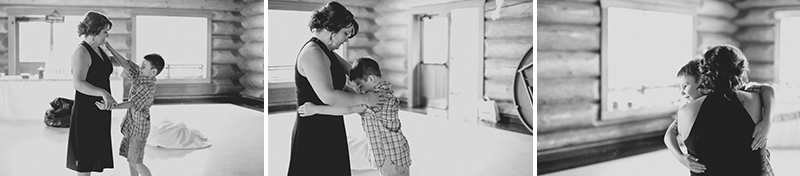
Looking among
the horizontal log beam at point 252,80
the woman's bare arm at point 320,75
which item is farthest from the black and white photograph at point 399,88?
the horizontal log beam at point 252,80

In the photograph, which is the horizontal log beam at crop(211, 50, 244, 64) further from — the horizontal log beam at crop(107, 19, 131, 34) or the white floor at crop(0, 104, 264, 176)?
the white floor at crop(0, 104, 264, 176)

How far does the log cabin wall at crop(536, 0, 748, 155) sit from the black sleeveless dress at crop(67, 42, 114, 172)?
113 inches

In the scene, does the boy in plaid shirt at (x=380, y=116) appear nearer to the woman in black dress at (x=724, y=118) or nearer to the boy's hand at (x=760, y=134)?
the woman in black dress at (x=724, y=118)

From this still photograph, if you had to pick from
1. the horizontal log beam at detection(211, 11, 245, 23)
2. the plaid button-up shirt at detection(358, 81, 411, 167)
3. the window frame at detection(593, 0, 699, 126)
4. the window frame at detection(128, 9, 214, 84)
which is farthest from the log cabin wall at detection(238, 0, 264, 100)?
the plaid button-up shirt at detection(358, 81, 411, 167)

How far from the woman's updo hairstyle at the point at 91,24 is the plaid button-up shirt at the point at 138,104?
0.54 ft

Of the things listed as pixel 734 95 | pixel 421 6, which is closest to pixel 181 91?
pixel 421 6

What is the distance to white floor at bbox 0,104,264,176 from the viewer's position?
3.10 m

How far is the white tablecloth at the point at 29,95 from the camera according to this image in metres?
4.73

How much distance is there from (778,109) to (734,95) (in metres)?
3.59

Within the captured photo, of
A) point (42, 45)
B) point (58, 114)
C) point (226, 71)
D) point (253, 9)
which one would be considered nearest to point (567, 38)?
point (253, 9)

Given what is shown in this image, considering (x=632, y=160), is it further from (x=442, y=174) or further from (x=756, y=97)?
(x=756, y=97)

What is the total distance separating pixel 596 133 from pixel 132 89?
3503 millimetres

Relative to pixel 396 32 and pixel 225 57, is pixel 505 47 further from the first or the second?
pixel 225 57

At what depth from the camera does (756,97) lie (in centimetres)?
162
